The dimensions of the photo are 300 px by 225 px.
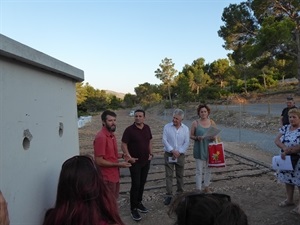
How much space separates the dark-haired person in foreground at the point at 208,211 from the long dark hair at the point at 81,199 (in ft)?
1.91

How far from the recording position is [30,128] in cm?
191

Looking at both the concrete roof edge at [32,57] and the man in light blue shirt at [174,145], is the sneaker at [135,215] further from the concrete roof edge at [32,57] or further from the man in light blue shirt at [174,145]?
the concrete roof edge at [32,57]

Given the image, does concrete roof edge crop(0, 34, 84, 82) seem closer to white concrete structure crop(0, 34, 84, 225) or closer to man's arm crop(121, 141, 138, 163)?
white concrete structure crop(0, 34, 84, 225)

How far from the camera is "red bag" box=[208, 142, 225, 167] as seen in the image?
5422 mm

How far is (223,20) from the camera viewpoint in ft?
99.4

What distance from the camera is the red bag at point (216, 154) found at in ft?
17.8

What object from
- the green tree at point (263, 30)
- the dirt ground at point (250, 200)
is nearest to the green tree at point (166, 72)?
the green tree at point (263, 30)

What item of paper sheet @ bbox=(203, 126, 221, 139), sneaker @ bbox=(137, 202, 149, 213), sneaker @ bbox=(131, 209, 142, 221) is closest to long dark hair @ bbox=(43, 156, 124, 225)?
sneaker @ bbox=(131, 209, 142, 221)

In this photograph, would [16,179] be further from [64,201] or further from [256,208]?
[256,208]

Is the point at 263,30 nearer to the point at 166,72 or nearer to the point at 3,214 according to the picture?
the point at 3,214

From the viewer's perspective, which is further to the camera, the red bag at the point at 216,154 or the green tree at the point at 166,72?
the green tree at the point at 166,72

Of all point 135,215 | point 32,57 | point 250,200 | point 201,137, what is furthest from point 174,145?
point 32,57

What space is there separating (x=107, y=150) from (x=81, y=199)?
2107mm

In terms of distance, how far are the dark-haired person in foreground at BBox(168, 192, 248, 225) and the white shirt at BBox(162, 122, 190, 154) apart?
4031mm
